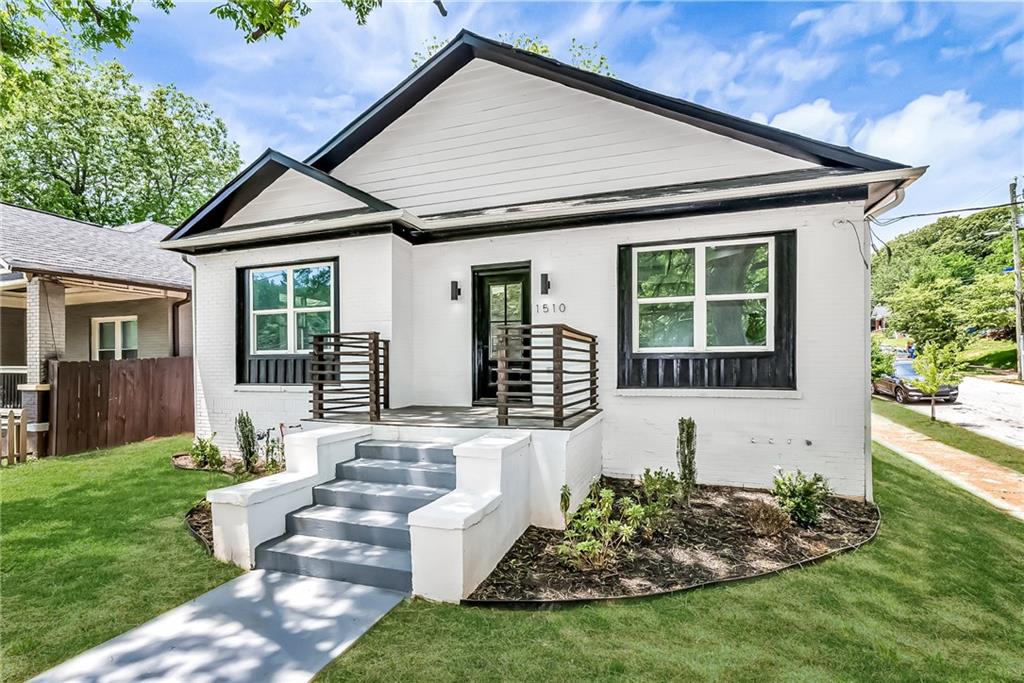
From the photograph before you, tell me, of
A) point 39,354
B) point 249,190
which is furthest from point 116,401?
point 249,190

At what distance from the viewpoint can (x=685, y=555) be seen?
3.92 meters

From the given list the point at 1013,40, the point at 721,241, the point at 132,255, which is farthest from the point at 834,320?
the point at 132,255

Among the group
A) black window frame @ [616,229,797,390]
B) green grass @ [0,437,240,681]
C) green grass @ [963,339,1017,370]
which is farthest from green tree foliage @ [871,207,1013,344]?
green grass @ [0,437,240,681]

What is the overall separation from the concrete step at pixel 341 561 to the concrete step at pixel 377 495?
41 cm

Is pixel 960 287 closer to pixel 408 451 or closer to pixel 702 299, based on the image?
pixel 702 299

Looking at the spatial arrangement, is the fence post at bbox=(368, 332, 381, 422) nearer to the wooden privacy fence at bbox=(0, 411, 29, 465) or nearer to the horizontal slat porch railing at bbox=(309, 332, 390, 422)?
the horizontal slat porch railing at bbox=(309, 332, 390, 422)

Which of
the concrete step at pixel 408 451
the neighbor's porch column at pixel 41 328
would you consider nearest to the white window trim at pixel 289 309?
the concrete step at pixel 408 451

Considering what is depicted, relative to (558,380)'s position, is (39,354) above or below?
above

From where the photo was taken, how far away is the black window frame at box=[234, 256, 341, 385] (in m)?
7.20

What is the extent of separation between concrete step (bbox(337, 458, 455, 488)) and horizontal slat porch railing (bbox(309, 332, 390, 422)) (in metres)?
0.78

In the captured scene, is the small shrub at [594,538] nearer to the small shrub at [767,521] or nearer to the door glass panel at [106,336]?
the small shrub at [767,521]

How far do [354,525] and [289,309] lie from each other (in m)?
4.54

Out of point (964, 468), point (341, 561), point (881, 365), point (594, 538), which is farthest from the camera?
point (881, 365)

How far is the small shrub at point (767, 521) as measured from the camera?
4.29 meters
